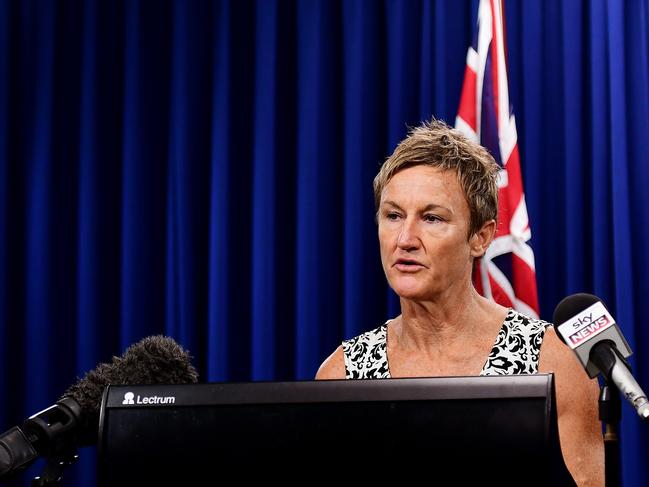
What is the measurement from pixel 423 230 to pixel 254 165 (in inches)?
73.9

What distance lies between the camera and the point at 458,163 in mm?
2006

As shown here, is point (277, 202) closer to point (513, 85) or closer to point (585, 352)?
point (513, 85)

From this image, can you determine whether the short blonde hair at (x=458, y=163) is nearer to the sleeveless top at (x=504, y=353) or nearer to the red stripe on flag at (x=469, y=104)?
the sleeveless top at (x=504, y=353)

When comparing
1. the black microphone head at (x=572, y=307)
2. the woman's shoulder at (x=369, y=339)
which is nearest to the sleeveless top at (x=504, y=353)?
the woman's shoulder at (x=369, y=339)

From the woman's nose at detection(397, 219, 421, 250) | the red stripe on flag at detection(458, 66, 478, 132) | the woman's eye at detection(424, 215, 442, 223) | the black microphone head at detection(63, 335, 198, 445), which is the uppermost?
the red stripe on flag at detection(458, 66, 478, 132)

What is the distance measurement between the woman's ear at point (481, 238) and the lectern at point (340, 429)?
1011 mm

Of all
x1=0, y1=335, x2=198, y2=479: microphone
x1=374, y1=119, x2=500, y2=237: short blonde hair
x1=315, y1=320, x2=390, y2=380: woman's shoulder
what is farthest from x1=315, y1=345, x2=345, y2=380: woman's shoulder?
x1=0, y1=335, x2=198, y2=479: microphone

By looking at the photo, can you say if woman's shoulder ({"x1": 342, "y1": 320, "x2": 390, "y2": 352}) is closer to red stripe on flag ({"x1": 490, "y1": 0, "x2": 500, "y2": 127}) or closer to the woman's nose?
the woman's nose

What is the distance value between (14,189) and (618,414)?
10.8 ft

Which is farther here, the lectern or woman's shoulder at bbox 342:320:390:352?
woman's shoulder at bbox 342:320:390:352

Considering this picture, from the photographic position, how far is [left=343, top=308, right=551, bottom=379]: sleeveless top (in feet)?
6.58

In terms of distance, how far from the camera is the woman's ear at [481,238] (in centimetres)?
205

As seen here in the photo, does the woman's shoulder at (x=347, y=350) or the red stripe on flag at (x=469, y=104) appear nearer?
the woman's shoulder at (x=347, y=350)

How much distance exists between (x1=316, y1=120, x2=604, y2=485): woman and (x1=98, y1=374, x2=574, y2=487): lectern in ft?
2.85
